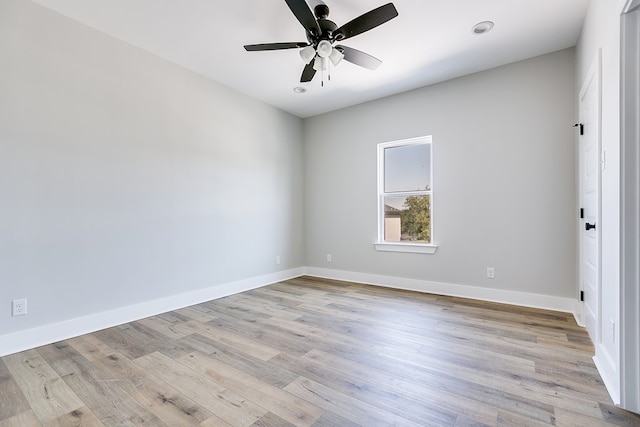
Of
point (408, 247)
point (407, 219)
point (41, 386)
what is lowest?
point (41, 386)

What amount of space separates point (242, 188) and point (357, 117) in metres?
2.06

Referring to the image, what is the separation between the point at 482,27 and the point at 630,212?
2.04 m

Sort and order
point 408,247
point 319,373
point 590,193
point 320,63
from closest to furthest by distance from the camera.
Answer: point 319,373, point 590,193, point 320,63, point 408,247

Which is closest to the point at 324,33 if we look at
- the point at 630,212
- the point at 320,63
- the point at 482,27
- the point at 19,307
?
the point at 320,63

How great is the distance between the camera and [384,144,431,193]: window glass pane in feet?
13.2

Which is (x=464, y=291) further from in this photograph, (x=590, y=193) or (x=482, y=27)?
(x=482, y=27)

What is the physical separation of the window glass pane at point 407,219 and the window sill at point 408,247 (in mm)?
119

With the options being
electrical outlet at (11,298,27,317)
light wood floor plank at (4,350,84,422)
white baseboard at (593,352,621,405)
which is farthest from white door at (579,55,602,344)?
electrical outlet at (11,298,27,317)

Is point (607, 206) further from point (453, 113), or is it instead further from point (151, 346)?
point (151, 346)

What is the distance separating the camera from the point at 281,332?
2613mm

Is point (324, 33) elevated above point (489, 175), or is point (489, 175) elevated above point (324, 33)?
point (324, 33)

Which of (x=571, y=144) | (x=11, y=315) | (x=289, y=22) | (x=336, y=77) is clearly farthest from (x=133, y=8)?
(x=571, y=144)

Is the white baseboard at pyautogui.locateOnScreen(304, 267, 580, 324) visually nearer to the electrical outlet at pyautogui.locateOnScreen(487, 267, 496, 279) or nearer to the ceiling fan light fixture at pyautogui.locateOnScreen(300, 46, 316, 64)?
the electrical outlet at pyautogui.locateOnScreen(487, 267, 496, 279)

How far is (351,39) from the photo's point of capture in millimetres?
2859
